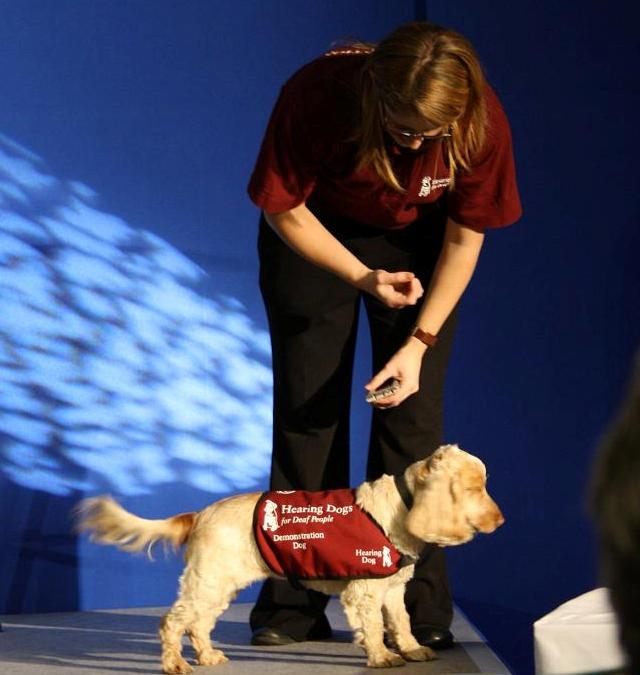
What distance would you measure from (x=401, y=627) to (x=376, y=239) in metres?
0.68

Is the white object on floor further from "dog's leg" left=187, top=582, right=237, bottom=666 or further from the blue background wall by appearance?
the blue background wall

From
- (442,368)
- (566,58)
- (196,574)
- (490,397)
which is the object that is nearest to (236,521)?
(196,574)

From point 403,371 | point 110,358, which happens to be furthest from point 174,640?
point 110,358

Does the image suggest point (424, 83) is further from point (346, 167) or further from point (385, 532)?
point (385, 532)

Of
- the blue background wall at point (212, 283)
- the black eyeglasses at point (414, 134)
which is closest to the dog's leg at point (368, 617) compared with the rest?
the black eyeglasses at point (414, 134)

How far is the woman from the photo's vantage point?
1.76 meters

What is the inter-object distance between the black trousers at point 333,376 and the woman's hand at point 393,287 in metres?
0.15

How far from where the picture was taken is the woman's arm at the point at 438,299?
2010mm

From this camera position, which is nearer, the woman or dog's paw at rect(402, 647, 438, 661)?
the woman

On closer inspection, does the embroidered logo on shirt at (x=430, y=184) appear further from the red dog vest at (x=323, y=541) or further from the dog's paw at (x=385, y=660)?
the dog's paw at (x=385, y=660)

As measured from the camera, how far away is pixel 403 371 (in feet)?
6.58

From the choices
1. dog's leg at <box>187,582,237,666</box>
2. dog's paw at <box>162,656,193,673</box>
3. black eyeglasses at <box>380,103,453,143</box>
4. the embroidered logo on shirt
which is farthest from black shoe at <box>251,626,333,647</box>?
black eyeglasses at <box>380,103,453,143</box>

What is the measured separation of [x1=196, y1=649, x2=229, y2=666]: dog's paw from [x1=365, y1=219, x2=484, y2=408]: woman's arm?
1.68 ft

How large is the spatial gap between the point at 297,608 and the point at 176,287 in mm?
961
